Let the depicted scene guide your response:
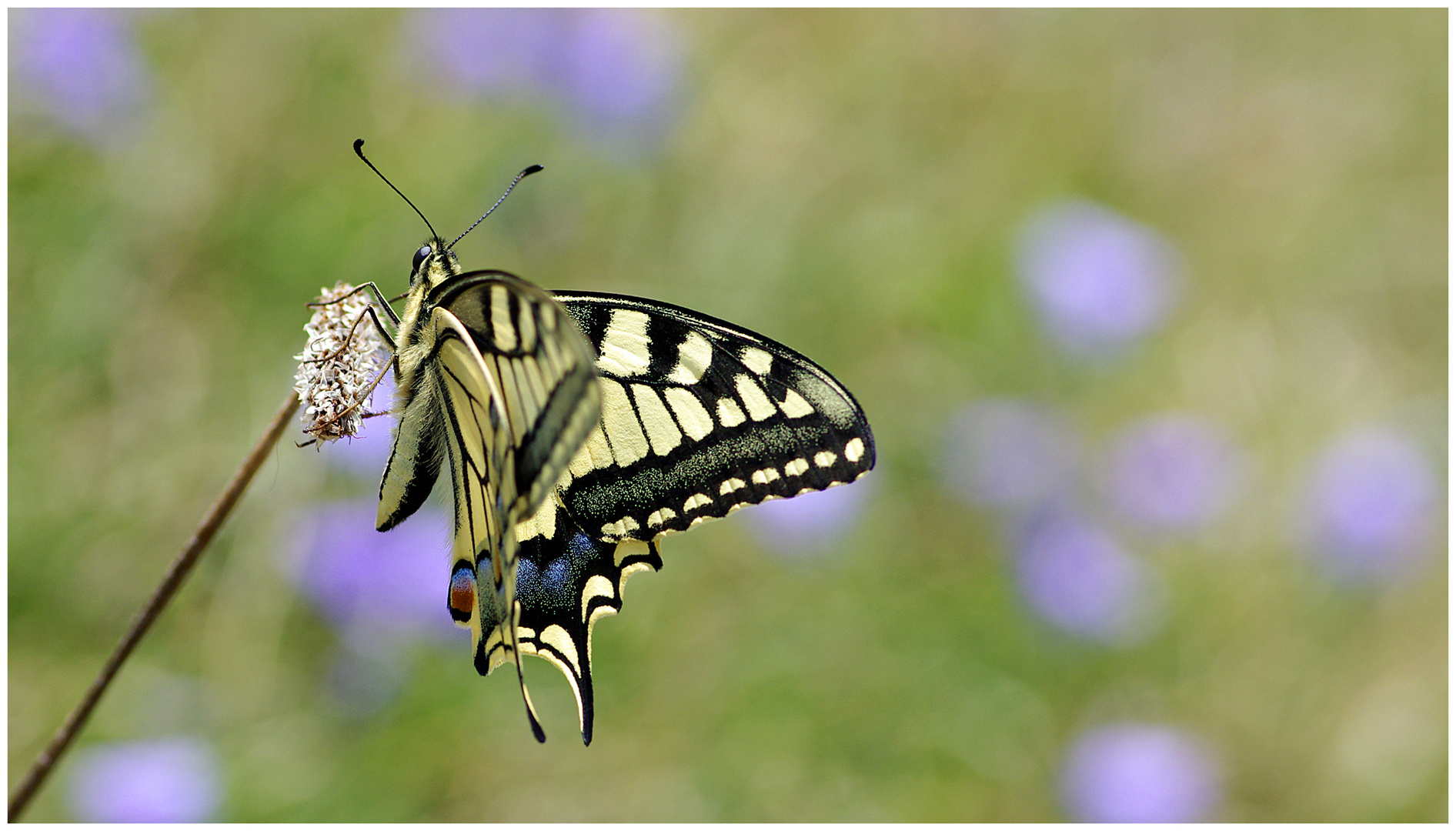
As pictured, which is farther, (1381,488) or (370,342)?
(1381,488)

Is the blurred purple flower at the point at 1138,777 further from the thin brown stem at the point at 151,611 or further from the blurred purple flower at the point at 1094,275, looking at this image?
the thin brown stem at the point at 151,611

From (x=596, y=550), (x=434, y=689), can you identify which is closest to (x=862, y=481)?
(x=434, y=689)

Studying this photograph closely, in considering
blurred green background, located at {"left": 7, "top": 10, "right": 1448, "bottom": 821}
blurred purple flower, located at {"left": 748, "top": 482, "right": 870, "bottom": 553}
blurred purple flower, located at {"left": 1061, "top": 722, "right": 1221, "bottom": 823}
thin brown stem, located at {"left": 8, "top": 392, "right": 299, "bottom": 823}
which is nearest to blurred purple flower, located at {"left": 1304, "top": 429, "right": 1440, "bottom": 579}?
blurred green background, located at {"left": 7, "top": 10, "right": 1448, "bottom": 821}

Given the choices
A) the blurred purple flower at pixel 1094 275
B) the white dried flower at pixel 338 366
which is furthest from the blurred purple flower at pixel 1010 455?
the white dried flower at pixel 338 366

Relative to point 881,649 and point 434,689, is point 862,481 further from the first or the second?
point 434,689

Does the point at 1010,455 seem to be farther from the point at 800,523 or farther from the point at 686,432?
the point at 686,432

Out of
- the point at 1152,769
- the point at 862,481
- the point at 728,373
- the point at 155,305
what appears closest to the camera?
the point at 728,373
